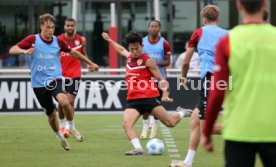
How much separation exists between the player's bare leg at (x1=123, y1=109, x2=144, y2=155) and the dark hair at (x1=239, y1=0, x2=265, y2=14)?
6422mm

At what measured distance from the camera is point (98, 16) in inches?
1271

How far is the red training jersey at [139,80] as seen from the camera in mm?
12180

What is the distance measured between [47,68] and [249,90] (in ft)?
25.6

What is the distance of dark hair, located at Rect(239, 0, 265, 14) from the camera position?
5.52 m

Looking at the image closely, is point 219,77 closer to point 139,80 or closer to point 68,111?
point 139,80

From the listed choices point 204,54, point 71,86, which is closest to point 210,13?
point 204,54

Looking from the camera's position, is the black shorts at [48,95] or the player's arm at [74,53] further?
the player's arm at [74,53]

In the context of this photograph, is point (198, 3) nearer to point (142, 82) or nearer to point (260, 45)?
point (142, 82)

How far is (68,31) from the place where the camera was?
1587cm

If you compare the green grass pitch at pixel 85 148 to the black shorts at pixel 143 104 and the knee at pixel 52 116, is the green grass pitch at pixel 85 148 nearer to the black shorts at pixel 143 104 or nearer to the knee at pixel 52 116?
the knee at pixel 52 116

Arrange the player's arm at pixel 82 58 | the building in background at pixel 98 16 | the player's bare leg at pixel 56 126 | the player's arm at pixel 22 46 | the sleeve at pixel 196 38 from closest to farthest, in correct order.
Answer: the sleeve at pixel 196 38 → the player's arm at pixel 22 46 → the player's bare leg at pixel 56 126 → the player's arm at pixel 82 58 → the building in background at pixel 98 16

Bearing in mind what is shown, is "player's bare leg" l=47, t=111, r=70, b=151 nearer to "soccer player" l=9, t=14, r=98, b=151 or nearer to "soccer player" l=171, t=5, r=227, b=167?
"soccer player" l=9, t=14, r=98, b=151

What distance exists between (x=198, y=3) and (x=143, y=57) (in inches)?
796

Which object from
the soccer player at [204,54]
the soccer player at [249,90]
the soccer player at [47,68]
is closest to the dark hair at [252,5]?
the soccer player at [249,90]
